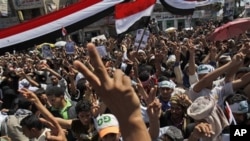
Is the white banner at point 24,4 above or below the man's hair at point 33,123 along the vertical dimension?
below

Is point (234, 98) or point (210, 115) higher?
point (210, 115)

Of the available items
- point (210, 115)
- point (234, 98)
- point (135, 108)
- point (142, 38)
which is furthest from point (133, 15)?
point (135, 108)

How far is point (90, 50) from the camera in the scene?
59.4 inches

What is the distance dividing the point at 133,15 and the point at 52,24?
152 centimetres

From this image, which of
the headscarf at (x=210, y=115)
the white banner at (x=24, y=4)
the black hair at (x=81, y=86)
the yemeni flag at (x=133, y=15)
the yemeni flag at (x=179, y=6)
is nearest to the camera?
the headscarf at (x=210, y=115)

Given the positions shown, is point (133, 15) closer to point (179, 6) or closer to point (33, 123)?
point (179, 6)

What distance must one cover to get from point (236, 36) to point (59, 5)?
1451 inches

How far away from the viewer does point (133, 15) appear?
308 inches

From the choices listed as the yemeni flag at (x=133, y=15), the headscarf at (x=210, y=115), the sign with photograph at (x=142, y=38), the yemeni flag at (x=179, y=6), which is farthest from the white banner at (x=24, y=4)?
the headscarf at (x=210, y=115)

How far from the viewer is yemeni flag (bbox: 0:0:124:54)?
7633 mm

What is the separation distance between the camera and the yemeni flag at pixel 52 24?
301 inches

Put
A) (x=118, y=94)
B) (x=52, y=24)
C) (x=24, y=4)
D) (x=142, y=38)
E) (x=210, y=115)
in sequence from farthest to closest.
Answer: (x=24, y=4), (x=52, y=24), (x=142, y=38), (x=210, y=115), (x=118, y=94)

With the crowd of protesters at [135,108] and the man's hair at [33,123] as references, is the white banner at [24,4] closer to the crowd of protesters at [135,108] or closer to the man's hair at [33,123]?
the crowd of protesters at [135,108]

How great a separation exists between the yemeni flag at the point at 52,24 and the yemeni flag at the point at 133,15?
0.62 meters
